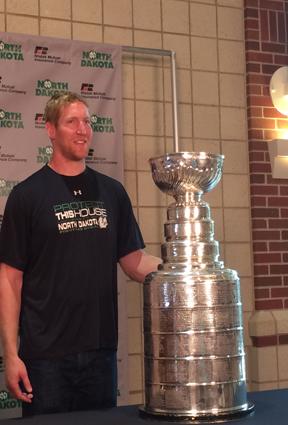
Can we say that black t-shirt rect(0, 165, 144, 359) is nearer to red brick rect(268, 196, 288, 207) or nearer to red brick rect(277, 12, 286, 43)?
red brick rect(268, 196, 288, 207)

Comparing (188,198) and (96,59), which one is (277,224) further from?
(188,198)

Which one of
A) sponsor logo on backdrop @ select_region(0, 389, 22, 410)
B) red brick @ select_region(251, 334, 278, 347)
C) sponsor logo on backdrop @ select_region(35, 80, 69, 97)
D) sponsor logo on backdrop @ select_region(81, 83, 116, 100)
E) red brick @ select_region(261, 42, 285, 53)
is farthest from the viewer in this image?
red brick @ select_region(261, 42, 285, 53)

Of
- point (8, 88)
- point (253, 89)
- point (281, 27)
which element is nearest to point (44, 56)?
point (8, 88)

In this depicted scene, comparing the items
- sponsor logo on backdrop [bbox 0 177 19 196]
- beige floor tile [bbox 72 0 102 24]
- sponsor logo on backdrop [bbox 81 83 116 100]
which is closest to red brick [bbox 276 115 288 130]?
sponsor logo on backdrop [bbox 81 83 116 100]

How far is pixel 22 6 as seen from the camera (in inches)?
142

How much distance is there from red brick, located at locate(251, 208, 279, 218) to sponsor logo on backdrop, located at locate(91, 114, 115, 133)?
3.23 feet

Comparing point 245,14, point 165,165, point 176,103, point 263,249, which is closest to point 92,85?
point 176,103

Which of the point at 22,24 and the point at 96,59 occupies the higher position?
the point at 22,24

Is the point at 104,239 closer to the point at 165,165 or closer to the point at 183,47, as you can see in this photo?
the point at 165,165

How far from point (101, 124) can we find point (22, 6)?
739mm

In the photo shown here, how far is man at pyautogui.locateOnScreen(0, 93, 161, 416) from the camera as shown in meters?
2.19

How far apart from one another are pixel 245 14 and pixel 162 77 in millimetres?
697

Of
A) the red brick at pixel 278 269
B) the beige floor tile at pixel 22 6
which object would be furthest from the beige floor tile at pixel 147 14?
the red brick at pixel 278 269

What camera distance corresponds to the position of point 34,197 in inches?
88.9
